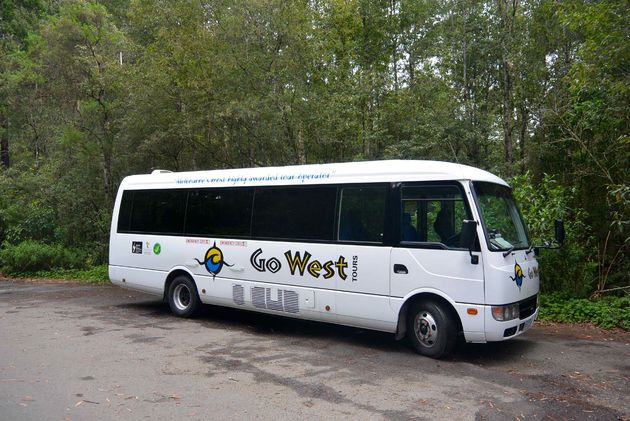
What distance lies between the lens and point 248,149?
17391 millimetres

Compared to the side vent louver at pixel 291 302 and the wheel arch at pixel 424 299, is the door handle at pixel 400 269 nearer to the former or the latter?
the wheel arch at pixel 424 299

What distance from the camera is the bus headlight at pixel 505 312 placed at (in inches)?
268

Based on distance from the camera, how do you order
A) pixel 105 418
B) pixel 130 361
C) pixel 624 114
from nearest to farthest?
pixel 105 418 < pixel 130 361 < pixel 624 114

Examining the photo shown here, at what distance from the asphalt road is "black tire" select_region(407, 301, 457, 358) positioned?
0.19 metres

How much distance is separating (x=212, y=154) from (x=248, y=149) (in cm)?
141

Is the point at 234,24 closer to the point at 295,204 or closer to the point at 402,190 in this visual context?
the point at 295,204

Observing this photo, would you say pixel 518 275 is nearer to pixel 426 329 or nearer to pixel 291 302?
pixel 426 329

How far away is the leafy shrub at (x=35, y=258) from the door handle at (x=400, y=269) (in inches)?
595

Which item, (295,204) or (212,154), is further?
(212,154)

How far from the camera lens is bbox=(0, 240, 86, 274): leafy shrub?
1853 cm

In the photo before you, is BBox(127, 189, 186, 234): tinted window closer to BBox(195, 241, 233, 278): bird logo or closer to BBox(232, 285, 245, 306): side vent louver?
BBox(195, 241, 233, 278): bird logo

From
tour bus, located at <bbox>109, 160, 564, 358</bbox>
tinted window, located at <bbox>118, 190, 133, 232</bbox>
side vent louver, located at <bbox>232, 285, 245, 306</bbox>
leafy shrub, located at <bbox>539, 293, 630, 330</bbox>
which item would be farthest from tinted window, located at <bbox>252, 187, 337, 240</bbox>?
leafy shrub, located at <bbox>539, 293, 630, 330</bbox>

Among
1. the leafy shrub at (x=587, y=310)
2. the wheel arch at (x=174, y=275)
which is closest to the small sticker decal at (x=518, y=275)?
the leafy shrub at (x=587, y=310)

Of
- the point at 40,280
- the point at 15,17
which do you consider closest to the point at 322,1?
the point at 40,280
